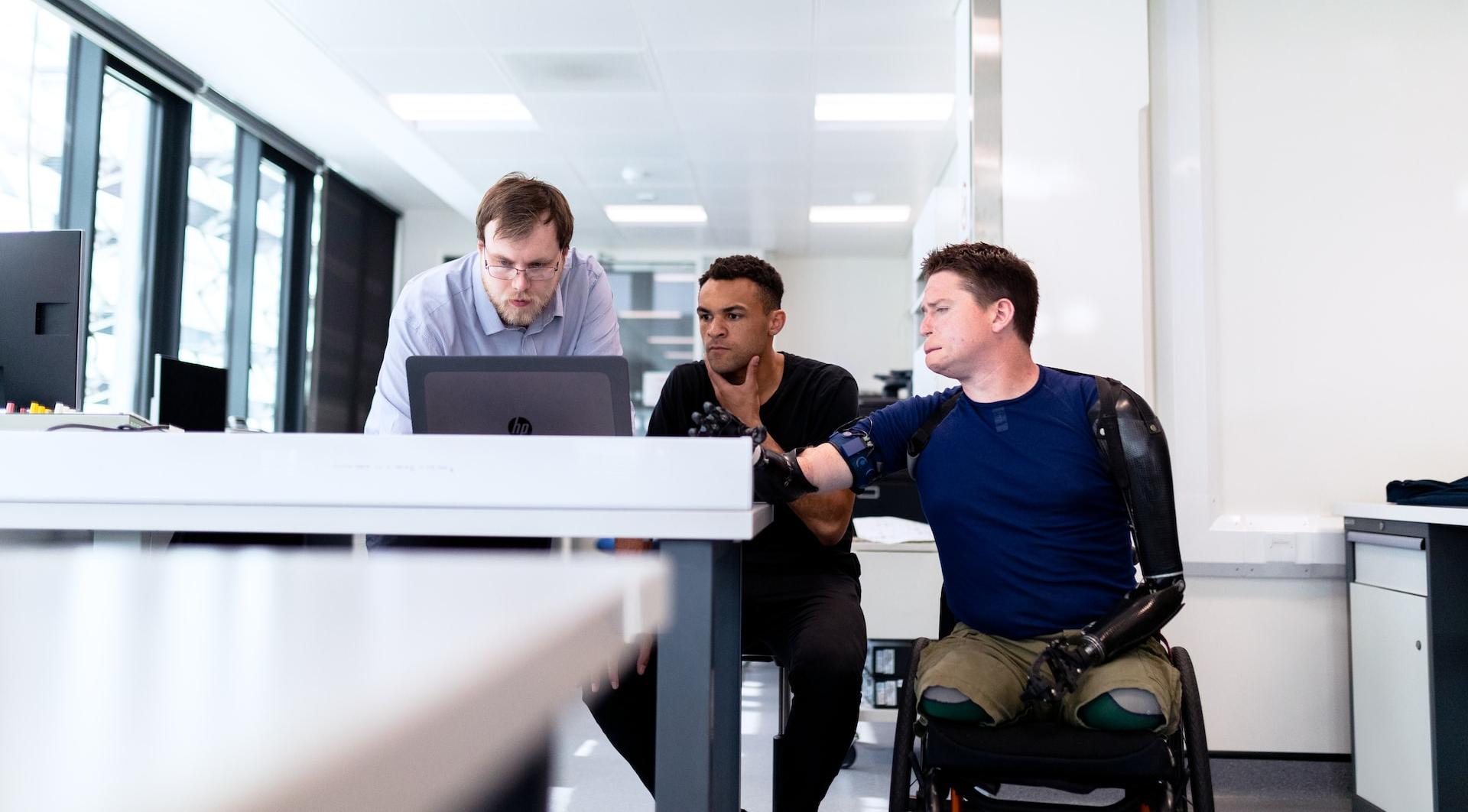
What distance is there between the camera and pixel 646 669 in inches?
68.1

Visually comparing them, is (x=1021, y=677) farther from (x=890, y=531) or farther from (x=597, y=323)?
(x=890, y=531)

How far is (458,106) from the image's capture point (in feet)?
15.5

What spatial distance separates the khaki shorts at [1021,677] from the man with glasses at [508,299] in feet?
2.62

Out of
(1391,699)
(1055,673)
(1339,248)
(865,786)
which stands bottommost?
(865,786)

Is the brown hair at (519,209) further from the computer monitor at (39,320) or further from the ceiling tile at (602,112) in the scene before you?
the ceiling tile at (602,112)

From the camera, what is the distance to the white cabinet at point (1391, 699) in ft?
7.45

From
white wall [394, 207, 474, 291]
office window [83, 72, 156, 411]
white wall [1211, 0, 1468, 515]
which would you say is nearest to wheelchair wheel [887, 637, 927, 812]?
white wall [1211, 0, 1468, 515]

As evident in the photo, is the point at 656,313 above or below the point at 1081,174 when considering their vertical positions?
above

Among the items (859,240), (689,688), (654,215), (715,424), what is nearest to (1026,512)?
(715,424)

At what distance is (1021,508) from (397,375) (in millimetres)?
1038

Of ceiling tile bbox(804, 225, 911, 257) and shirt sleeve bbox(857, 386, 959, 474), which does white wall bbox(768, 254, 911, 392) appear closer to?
ceiling tile bbox(804, 225, 911, 257)

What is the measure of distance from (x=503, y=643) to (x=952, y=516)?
0.99 m

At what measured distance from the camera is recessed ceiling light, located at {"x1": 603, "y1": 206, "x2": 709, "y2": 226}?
254 inches

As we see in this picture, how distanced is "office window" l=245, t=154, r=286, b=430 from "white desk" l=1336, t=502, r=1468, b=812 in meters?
4.94
